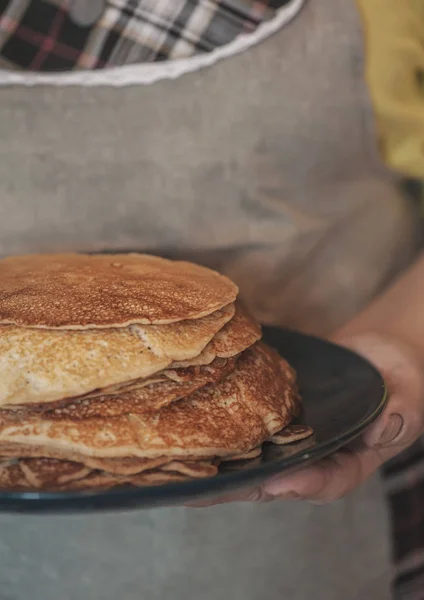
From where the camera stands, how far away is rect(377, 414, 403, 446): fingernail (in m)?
0.81

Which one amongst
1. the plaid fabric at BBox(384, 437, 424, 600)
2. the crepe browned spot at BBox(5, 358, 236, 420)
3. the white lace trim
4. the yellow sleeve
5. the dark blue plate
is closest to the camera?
the dark blue plate

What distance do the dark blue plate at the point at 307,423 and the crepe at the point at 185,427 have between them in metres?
0.03

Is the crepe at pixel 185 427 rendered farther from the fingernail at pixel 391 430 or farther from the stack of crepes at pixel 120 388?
the fingernail at pixel 391 430

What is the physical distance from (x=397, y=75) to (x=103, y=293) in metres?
0.61

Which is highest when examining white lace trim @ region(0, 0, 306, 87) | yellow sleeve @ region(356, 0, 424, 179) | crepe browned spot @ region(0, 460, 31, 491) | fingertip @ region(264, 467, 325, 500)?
yellow sleeve @ region(356, 0, 424, 179)

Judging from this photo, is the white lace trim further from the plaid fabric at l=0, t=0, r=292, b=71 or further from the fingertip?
the fingertip

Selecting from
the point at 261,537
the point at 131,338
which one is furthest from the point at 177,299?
the point at 261,537

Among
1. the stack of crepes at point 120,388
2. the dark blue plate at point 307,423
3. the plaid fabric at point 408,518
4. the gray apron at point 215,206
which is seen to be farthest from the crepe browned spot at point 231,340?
the plaid fabric at point 408,518

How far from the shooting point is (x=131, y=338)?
68cm

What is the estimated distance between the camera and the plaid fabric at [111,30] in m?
0.92

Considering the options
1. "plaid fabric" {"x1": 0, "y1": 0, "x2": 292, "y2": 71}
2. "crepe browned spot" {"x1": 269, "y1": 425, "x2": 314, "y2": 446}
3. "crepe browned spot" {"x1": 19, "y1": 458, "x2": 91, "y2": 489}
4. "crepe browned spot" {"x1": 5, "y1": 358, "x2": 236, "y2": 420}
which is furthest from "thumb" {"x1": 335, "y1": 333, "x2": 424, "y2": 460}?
"plaid fabric" {"x1": 0, "y1": 0, "x2": 292, "y2": 71}

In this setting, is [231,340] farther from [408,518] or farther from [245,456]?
[408,518]

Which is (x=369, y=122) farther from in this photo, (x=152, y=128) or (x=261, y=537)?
(x=261, y=537)

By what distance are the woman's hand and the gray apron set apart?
0.61 ft
